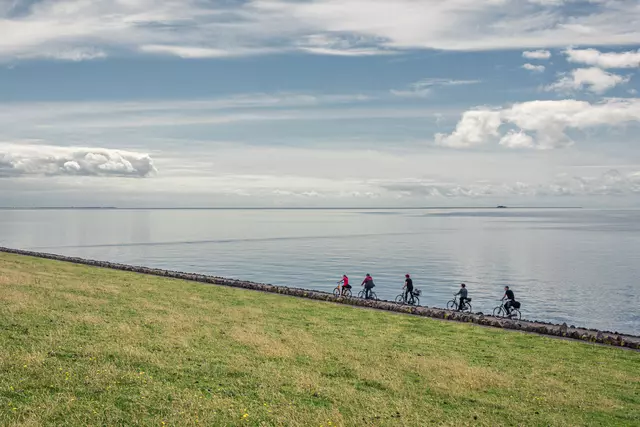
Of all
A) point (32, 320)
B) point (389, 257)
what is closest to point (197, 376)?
point (32, 320)

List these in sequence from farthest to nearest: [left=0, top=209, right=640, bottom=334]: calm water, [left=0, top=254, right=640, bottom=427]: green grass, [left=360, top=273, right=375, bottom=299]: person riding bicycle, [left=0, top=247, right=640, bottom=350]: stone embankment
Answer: [left=0, top=209, right=640, bottom=334]: calm water → [left=360, top=273, right=375, bottom=299]: person riding bicycle → [left=0, top=247, right=640, bottom=350]: stone embankment → [left=0, top=254, right=640, bottom=427]: green grass

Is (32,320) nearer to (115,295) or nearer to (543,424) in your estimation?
(115,295)

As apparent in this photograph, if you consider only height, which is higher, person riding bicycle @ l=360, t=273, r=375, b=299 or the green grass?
the green grass

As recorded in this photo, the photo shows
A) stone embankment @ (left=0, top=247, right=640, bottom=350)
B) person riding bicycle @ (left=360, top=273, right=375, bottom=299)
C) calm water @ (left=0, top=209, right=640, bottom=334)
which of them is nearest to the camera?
stone embankment @ (left=0, top=247, right=640, bottom=350)

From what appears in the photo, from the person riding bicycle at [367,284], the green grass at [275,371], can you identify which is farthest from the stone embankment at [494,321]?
the person riding bicycle at [367,284]

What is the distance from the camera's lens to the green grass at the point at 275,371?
1609 cm

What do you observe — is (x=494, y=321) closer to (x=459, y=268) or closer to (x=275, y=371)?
(x=275, y=371)

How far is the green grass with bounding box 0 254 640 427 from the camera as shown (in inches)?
634

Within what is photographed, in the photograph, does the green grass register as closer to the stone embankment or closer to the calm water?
the stone embankment

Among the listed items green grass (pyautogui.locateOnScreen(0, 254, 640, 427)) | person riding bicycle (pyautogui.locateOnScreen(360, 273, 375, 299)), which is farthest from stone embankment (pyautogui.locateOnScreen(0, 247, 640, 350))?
person riding bicycle (pyautogui.locateOnScreen(360, 273, 375, 299))

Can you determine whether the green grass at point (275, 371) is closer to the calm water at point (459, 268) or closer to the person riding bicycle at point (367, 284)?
the person riding bicycle at point (367, 284)

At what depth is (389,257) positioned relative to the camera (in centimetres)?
11494

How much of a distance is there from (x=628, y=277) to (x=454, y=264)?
1133 inches

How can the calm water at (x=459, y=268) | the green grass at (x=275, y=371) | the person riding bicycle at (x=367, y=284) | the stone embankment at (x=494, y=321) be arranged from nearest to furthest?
the green grass at (x=275, y=371)
the stone embankment at (x=494, y=321)
the person riding bicycle at (x=367, y=284)
the calm water at (x=459, y=268)
